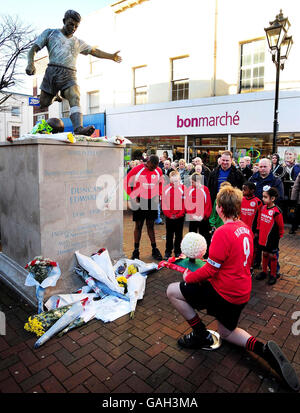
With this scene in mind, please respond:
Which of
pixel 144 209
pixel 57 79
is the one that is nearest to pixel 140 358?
pixel 144 209

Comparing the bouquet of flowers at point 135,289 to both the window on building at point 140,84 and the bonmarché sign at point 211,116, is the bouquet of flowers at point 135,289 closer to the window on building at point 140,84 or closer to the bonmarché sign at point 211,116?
the bonmarché sign at point 211,116

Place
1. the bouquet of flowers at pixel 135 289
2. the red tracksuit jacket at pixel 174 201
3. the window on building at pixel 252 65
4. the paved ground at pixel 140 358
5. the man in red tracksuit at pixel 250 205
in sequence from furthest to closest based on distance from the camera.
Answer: the window on building at pixel 252 65, the red tracksuit jacket at pixel 174 201, the man in red tracksuit at pixel 250 205, the bouquet of flowers at pixel 135 289, the paved ground at pixel 140 358

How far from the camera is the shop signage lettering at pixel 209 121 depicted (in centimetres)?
1243

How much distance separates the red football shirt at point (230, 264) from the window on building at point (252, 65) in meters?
11.5

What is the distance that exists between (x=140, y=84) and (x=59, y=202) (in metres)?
13.7

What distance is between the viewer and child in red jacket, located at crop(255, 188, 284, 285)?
452cm

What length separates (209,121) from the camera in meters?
13.1

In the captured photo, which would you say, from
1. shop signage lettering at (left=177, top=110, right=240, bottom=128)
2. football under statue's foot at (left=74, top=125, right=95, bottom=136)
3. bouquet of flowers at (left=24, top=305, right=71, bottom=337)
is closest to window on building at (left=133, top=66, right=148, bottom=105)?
shop signage lettering at (left=177, top=110, right=240, bottom=128)

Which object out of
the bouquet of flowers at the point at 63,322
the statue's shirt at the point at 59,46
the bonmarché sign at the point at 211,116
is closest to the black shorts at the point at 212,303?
the bouquet of flowers at the point at 63,322

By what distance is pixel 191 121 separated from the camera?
13.8 meters

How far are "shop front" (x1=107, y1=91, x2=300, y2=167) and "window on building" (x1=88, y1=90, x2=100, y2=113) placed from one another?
6.33ft

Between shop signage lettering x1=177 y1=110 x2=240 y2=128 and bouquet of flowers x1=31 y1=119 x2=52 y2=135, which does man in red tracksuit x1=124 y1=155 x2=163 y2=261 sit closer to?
bouquet of flowers x1=31 y1=119 x2=52 y2=135
